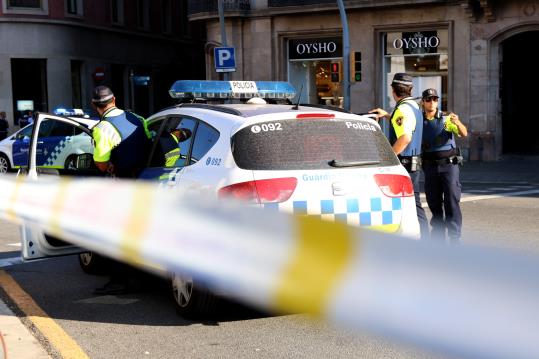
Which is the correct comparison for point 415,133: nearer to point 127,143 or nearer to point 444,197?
point 444,197

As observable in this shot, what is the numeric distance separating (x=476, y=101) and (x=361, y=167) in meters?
18.1

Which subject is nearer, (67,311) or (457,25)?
(67,311)

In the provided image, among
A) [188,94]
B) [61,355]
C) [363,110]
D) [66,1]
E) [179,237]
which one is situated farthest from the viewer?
[66,1]

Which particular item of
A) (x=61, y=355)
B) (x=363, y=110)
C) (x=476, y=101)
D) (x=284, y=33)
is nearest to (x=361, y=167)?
(x=61, y=355)

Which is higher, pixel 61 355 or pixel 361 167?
pixel 361 167

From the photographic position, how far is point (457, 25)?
76.0 ft

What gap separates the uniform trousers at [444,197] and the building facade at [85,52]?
27864 millimetres

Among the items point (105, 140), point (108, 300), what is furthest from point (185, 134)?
point (108, 300)

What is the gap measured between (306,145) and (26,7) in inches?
1208

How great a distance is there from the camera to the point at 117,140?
662cm

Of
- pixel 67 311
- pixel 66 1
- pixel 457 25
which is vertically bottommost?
pixel 67 311

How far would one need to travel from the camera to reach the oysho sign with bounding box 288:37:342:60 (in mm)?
26188

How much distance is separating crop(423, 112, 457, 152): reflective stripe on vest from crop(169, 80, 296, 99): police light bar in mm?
1414

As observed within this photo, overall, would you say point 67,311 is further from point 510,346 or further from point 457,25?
point 457,25
